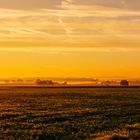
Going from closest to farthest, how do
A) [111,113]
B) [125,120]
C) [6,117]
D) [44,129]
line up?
[44,129] < [125,120] < [6,117] < [111,113]

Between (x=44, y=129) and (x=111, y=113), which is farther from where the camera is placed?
(x=111, y=113)

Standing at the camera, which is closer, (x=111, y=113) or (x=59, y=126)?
(x=59, y=126)

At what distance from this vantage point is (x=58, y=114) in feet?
138

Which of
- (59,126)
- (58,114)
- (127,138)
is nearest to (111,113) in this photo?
(58,114)

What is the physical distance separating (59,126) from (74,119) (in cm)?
498

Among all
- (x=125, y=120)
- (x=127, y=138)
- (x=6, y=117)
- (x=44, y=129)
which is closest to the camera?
(x=127, y=138)

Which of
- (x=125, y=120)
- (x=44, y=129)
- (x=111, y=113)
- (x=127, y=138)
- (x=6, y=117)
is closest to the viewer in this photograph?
(x=127, y=138)

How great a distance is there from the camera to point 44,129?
101 feet

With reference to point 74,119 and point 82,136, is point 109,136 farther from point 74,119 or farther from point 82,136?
point 74,119

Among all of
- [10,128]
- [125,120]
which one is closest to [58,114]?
[125,120]

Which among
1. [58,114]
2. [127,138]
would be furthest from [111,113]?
[127,138]

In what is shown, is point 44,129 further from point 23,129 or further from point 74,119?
point 74,119

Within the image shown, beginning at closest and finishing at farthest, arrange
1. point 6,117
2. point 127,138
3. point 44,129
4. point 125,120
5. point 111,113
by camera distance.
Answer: point 127,138, point 44,129, point 125,120, point 6,117, point 111,113

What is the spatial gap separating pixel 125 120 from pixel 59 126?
664 centimetres
